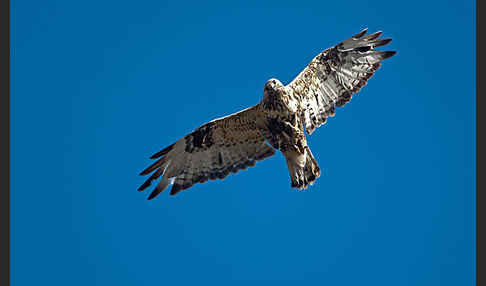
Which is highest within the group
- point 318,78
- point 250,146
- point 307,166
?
point 318,78

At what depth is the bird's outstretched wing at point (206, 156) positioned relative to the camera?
9680 millimetres

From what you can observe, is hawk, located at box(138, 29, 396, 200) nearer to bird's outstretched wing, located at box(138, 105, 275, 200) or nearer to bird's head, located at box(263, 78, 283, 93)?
bird's outstretched wing, located at box(138, 105, 275, 200)

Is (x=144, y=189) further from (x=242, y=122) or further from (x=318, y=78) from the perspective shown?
(x=318, y=78)

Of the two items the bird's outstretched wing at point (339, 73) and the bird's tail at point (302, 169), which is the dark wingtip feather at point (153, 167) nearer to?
the bird's tail at point (302, 169)

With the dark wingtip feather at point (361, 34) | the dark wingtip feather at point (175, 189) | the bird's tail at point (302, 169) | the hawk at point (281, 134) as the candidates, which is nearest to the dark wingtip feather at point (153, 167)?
the hawk at point (281, 134)

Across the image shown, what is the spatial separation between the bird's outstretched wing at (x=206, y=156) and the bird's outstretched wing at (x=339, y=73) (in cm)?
100

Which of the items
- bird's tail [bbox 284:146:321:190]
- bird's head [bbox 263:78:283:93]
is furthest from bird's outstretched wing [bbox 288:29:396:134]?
bird's head [bbox 263:78:283:93]

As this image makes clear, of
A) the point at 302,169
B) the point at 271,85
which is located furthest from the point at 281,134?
the point at 271,85

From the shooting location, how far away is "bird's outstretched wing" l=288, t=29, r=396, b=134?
980cm

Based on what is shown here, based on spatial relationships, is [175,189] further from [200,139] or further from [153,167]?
[200,139]

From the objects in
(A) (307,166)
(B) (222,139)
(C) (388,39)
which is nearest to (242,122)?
(B) (222,139)

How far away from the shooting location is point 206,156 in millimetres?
9859

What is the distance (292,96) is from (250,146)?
3.67ft

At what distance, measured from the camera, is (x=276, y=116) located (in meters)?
9.11
